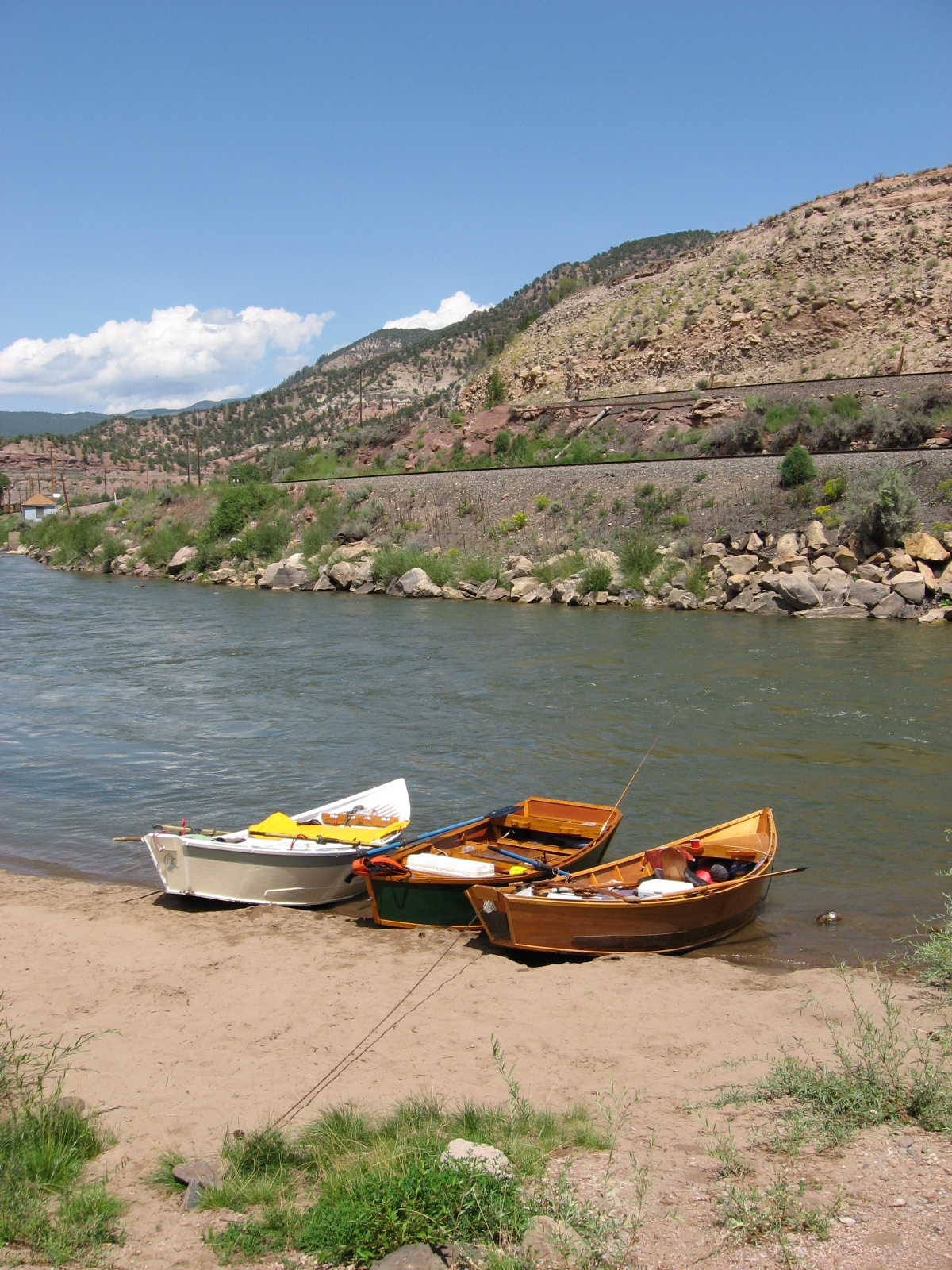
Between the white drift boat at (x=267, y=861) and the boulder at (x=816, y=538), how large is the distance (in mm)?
22056

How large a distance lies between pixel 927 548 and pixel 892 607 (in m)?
2.45

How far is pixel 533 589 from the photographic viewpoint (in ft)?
104

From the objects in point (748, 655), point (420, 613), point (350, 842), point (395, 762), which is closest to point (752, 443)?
point (420, 613)

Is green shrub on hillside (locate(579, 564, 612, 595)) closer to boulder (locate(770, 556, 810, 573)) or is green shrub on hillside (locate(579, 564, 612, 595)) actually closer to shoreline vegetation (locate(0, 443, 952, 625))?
shoreline vegetation (locate(0, 443, 952, 625))

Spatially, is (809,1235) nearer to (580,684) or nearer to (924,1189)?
(924,1189)

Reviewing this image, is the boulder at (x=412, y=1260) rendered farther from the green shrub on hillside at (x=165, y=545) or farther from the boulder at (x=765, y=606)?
the green shrub on hillside at (x=165, y=545)

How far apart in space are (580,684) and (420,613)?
11582 mm

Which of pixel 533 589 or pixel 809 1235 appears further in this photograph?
pixel 533 589

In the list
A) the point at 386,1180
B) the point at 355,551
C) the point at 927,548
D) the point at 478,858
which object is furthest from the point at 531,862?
the point at 355,551

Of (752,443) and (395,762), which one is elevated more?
(752,443)

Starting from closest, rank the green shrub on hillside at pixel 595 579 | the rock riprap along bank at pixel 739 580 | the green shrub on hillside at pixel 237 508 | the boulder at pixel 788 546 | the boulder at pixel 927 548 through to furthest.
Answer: the rock riprap along bank at pixel 739 580 → the boulder at pixel 927 548 → the boulder at pixel 788 546 → the green shrub on hillside at pixel 595 579 → the green shrub on hillside at pixel 237 508

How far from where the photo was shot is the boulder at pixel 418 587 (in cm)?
3403

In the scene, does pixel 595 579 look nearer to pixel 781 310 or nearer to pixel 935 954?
pixel 935 954

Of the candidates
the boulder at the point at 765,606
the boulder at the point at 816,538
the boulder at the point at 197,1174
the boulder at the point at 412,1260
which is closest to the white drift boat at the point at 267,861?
the boulder at the point at 197,1174
